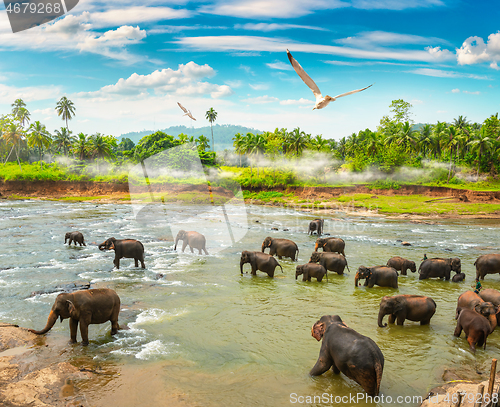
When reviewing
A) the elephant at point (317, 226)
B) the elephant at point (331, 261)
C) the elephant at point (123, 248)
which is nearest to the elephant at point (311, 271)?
the elephant at point (331, 261)

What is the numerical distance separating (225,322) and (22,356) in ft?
15.3

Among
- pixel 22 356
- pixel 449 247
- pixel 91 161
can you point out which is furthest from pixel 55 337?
pixel 91 161

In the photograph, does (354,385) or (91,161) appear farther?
(91,161)

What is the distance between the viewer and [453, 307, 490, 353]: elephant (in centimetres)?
772

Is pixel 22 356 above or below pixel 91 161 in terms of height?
below

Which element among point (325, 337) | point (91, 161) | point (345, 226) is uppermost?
point (91, 161)

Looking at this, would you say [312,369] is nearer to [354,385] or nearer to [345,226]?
[354,385]

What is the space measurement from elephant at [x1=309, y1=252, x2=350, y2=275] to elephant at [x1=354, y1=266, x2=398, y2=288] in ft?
5.66

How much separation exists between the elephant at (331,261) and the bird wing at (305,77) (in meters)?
6.46

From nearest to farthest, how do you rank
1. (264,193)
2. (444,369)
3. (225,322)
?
(444,369) < (225,322) < (264,193)

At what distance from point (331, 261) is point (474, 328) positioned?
686cm

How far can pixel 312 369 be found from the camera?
6785 millimetres

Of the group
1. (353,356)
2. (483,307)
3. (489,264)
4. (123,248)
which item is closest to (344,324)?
(353,356)

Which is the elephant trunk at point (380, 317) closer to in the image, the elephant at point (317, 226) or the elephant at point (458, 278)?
the elephant at point (458, 278)
